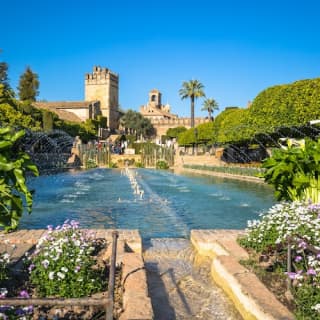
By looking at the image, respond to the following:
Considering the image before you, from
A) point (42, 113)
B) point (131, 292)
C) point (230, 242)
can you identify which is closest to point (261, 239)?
point (230, 242)

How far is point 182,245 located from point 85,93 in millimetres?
94418

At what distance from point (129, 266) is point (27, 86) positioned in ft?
222

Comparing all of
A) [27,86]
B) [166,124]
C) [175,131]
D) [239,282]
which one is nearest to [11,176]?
[239,282]

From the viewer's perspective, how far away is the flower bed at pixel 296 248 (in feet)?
10.5

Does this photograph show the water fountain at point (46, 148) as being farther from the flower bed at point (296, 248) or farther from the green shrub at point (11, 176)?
the green shrub at point (11, 176)

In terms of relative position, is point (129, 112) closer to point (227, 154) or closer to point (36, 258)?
point (227, 154)

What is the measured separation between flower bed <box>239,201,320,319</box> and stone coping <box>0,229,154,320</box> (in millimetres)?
1152

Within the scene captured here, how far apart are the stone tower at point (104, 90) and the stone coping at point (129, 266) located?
277 feet

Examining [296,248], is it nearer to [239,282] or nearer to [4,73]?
[239,282]

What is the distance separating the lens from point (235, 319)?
138 inches

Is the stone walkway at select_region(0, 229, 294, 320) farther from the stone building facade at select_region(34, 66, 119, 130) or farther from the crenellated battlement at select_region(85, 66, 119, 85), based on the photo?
the crenellated battlement at select_region(85, 66, 119, 85)

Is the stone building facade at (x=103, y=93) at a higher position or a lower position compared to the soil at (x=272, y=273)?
higher

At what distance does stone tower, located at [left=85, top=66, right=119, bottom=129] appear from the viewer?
9081cm

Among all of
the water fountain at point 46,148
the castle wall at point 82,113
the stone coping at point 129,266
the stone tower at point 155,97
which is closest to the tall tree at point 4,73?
the water fountain at point 46,148
